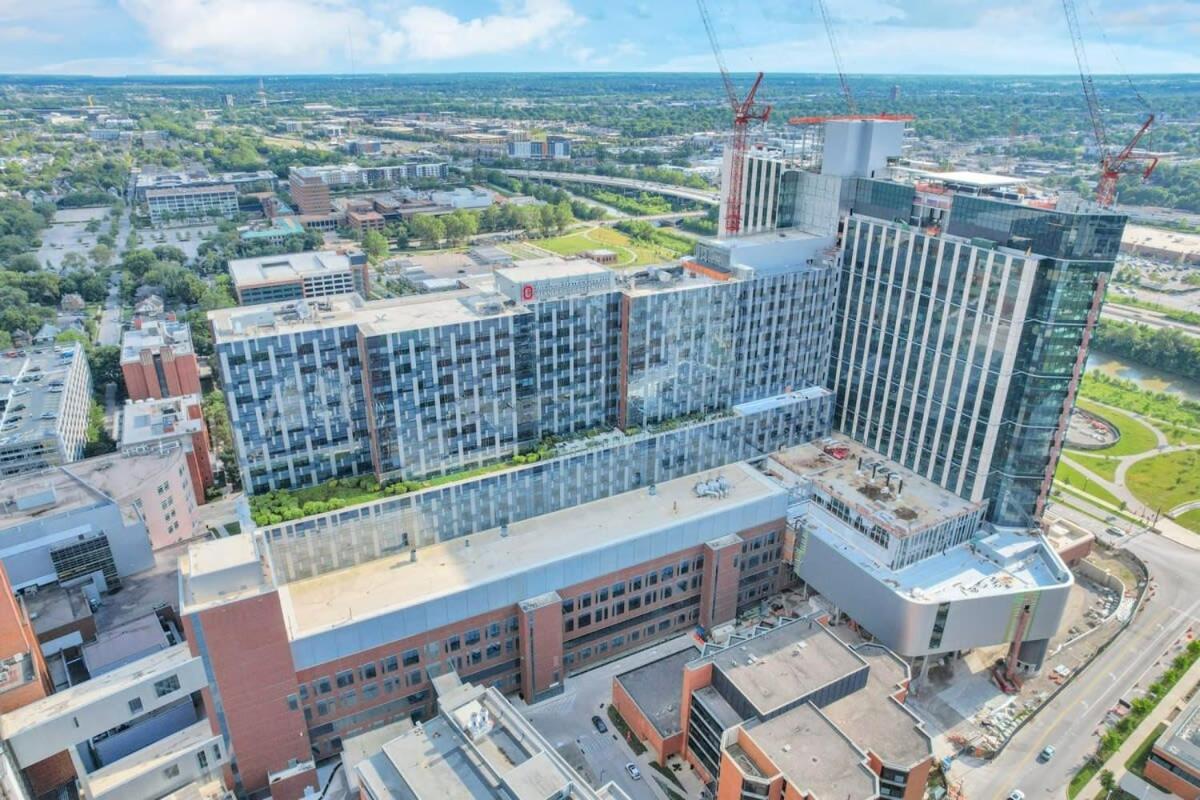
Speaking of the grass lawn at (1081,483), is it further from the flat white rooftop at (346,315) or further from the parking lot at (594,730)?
the flat white rooftop at (346,315)

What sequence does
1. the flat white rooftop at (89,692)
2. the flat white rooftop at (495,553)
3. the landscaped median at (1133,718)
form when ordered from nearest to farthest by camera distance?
the flat white rooftop at (89,692)
the flat white rooftop at (495,553)
the landscaped median at (1133,718)

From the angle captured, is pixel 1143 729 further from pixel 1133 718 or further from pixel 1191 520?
pixel 1191 520

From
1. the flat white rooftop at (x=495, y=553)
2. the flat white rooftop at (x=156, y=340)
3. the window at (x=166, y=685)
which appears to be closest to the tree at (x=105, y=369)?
the flat white rooftop at (x=156, y=340)

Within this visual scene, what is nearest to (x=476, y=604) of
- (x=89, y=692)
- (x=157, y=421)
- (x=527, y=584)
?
(x=527, y=584)

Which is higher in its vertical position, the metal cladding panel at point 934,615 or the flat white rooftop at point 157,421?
the flat white rooftop at point 157,421

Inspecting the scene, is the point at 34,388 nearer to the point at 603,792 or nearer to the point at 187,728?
the point at 187,728

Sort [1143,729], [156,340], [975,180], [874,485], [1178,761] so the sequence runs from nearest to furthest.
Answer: [1178,761], [1143,729], [874,485], [975,180], [156,340]

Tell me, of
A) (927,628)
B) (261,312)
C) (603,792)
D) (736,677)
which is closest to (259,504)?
(261,312)
